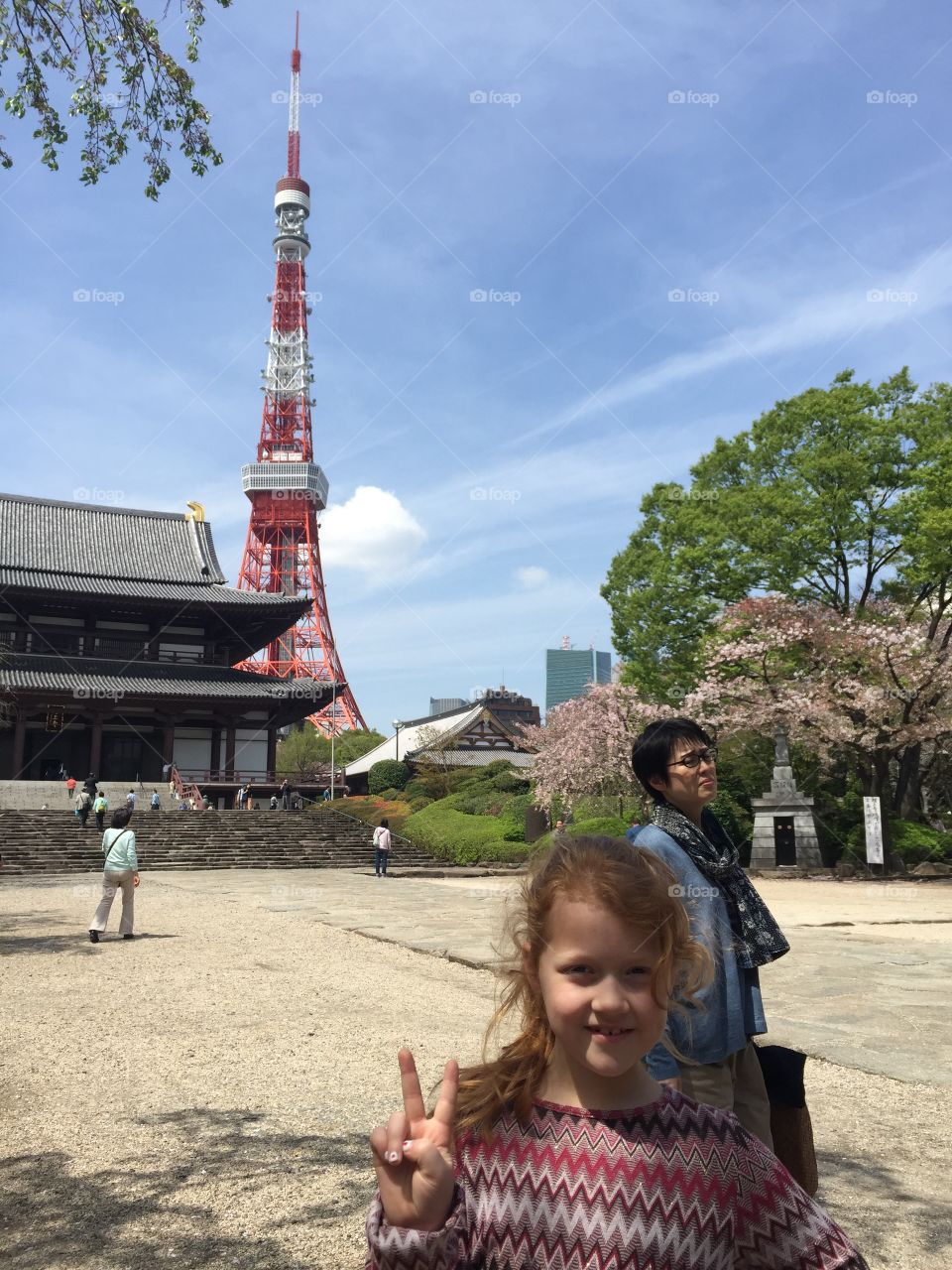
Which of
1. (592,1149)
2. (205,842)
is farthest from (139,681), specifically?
(592,1149)

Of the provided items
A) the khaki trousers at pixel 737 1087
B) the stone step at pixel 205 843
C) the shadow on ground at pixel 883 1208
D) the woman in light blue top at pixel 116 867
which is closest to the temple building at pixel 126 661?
the stone step at pixel 205 843

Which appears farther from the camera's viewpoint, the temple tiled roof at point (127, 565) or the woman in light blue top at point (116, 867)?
the temple tiled roof at point (127, 565)

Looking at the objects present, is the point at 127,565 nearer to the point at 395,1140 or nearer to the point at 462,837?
the point at 462,837

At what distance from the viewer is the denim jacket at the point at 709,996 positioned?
7.86 feet

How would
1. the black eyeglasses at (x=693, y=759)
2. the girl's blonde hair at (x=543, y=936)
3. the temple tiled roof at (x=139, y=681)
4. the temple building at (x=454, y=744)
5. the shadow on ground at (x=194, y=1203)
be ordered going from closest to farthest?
the girl's blonde hair at (x=543, y=936) < the black eyeglasses at (x=693, y=759) < the shadow on ground at (x=194, y=1203) < the temple tiled roof at (x=139, y=681) < the temple building at (x=454, y=744)

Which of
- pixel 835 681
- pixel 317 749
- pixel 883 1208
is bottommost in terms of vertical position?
pixel 883 1208

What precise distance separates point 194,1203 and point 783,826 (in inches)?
870

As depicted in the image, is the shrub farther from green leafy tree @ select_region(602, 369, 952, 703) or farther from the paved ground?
the paved ground

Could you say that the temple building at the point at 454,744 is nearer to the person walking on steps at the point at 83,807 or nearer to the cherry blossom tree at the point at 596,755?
the cherry blossom tree at the point at 596,755

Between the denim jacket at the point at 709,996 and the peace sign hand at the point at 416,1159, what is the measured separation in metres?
1.08

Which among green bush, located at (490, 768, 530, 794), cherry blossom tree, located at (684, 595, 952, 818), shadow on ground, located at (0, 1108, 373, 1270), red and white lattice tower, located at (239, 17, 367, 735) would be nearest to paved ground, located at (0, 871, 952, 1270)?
shadow on ground, located at (0, 1108, 373, 1270)

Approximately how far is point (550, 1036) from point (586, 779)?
2764 cm

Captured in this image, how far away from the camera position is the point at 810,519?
2258 cm

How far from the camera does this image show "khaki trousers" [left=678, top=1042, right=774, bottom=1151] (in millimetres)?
2393
